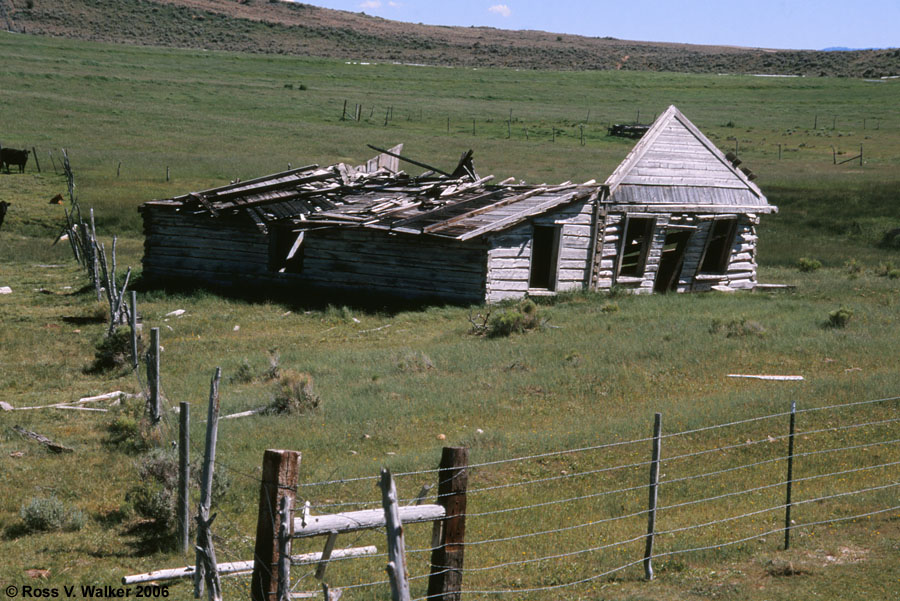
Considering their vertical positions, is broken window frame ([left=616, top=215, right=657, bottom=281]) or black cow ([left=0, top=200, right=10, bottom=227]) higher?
broken window frame ([left=616, top=215, right=657, bottom=281])

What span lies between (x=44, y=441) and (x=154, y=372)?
248 cm

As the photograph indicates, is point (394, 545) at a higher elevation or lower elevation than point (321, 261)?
higher

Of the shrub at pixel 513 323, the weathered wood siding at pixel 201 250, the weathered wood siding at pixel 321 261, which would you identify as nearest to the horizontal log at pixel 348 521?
the shrub at pixel 513 323

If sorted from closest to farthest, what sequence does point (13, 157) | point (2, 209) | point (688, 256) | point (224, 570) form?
point (224, 570)
point (688, 256)
point (2, 209)
point (13, 157)

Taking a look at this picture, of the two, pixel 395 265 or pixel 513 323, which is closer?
pixel 513 323

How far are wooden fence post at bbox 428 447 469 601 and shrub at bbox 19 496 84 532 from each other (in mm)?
4755

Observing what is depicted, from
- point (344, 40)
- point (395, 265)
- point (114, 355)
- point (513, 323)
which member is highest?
point (344, 40)

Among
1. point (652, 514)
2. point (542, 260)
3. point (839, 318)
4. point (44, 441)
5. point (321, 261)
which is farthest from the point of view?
point (542, 260)

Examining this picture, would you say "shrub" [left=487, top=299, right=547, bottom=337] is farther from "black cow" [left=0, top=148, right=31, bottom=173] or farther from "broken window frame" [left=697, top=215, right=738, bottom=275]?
"black cow" [left=0, top=148, right=31, bottom=173]

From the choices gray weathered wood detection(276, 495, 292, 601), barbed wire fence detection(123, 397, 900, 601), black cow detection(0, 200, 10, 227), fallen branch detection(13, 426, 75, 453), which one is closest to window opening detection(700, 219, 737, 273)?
barbed wire fence detection(123, 397, 900, 601)

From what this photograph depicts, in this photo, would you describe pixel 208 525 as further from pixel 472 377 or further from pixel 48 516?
pixel 472 377

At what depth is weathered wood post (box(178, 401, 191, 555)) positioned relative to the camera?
7977mm

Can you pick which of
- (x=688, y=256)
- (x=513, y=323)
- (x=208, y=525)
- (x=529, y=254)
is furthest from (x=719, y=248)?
(x=208, y=525)

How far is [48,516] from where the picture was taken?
29.9 feet
